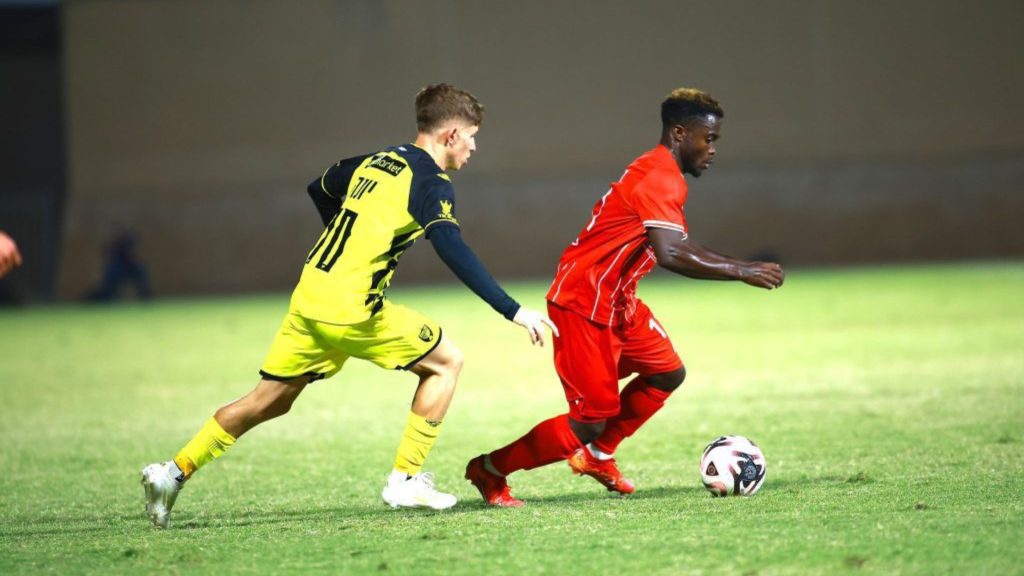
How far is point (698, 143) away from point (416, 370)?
1.70m

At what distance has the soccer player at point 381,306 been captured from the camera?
580 centimetres

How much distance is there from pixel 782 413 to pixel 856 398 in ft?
3.09

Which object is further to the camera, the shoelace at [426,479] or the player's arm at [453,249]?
the shoelace at [426,479]

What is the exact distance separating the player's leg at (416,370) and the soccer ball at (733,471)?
1231mm

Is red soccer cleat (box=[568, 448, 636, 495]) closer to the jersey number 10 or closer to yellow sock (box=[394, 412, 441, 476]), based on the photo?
yellow sock (box=[394, 412, 441, 476])

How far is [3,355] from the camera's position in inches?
628

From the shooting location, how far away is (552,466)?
7.63 m

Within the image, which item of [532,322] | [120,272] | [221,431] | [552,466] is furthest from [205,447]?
[120,272]

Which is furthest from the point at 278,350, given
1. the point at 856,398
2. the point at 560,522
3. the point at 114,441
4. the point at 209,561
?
the point at 856,398

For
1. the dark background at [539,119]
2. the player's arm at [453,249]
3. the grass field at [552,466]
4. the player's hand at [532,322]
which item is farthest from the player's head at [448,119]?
the dark background at [539,119]

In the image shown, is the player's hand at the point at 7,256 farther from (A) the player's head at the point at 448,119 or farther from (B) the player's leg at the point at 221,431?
(A) the player's head at the point at 448,119

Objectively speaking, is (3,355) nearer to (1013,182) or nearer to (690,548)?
(690,548)

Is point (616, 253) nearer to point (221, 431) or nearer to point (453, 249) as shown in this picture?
point (453, 249)

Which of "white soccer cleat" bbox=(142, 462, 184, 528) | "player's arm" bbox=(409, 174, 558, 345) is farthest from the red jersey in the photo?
"white soccer cleat" bbox=(142, 462, 184, 528)
